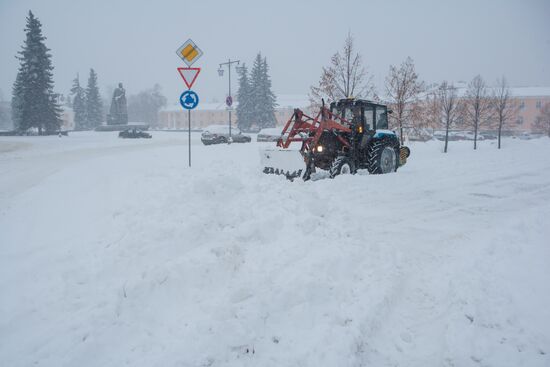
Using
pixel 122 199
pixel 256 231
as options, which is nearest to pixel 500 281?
pixel 256 231

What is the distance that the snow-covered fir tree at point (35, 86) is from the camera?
36844mm

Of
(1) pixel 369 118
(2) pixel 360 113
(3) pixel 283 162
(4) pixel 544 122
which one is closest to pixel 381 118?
(1) pixel 369 118

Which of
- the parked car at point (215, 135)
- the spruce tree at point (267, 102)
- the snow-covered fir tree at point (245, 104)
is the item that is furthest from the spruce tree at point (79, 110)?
the parked car at point (215, 135)

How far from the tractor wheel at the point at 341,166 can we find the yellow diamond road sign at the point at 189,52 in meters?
5.02

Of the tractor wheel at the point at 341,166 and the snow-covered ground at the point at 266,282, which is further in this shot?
the tractor wheel at the point at 341,166

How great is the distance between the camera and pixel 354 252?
14.7ft

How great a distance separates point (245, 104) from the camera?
52.5 meters

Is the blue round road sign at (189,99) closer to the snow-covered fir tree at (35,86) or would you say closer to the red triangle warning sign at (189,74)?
the red triangle warning sign at (189,74)

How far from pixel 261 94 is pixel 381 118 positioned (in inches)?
1633

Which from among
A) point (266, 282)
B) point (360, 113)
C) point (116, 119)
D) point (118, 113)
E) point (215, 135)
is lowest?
point (266, 282)

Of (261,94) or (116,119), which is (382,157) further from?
(116,119)

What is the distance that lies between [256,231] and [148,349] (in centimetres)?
222

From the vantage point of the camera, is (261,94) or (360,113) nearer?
(360,113)

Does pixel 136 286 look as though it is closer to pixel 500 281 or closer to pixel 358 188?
pixel 500 281
